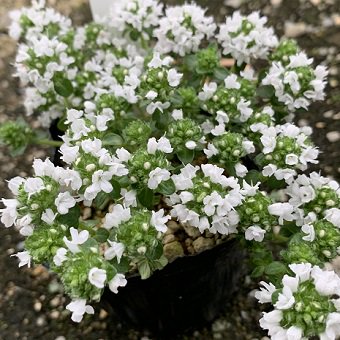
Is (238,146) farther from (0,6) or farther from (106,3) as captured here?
(0,6)

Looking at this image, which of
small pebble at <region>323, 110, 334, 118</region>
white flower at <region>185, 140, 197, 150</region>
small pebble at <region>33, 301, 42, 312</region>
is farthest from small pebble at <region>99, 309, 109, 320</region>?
small pebble at <region>323, 110, 334, 118</region>

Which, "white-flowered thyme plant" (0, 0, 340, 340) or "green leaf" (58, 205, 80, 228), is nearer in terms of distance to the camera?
"white-flowered thyme plant" (0, 0, 340, 340)

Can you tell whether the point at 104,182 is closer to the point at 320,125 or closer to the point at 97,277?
the point at 97,277

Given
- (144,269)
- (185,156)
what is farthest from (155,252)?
Answer: (185,156)

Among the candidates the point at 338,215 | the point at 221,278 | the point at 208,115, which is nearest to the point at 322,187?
the point at 338,215

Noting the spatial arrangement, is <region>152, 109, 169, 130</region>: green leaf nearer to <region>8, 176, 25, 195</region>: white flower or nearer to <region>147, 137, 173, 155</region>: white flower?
<region>147, 137, 173, 155</region>: white flower

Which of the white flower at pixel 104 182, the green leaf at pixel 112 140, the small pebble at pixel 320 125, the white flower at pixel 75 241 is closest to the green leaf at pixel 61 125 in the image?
the green leaf at pixel 112 140
